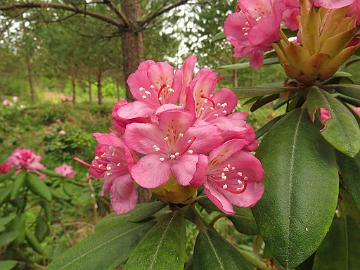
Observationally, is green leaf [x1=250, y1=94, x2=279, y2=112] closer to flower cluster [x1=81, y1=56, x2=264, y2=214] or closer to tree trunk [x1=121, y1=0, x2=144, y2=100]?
flower cluster [x1=81, y1=56, x2=264, y2=214]

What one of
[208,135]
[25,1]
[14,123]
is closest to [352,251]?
[208,135]

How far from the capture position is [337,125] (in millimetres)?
650

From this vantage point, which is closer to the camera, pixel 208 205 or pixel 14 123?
pixel 208 205

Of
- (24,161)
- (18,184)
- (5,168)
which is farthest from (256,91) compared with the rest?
(5,168)

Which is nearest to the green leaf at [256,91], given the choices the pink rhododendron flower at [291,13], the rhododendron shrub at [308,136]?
the rhododendron shrub at [308,136]

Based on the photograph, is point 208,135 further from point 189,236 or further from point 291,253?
point 189,236

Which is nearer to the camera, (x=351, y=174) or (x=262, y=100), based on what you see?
(x=351, y=174)

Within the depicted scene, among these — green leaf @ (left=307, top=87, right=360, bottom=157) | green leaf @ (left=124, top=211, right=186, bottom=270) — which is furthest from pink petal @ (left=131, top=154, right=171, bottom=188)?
green leaf @ (left=307, top=87, right=360, bottom=157)

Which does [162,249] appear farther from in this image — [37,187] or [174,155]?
[37,187]

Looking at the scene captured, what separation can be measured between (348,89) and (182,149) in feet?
1.25

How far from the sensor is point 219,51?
4309mm

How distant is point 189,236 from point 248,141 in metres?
3.07

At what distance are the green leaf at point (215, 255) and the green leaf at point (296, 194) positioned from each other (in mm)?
145

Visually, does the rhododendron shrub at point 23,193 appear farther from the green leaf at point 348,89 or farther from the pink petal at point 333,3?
the pink petal at point 333,3
